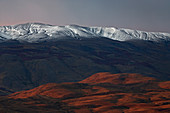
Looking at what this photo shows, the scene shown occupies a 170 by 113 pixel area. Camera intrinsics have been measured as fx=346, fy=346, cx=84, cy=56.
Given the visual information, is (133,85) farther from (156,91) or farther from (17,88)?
(17,88)

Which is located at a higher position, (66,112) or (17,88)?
(66,112)

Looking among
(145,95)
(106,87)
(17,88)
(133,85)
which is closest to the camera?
(145,95)

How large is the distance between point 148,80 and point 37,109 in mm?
73546

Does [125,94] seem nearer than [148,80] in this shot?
Yes

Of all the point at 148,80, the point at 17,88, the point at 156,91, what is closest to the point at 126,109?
the point at 156,91

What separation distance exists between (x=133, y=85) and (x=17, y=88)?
67.3 meters

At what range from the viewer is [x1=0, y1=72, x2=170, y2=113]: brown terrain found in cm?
10425

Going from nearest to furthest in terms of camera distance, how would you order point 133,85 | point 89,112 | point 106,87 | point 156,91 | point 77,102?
point 89,112 → point 77,102 → point 156,91 → point 106,87 → point 133,85

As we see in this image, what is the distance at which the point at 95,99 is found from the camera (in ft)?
395

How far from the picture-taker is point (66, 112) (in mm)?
103438

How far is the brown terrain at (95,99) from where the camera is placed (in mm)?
104250

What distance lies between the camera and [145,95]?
420 feet

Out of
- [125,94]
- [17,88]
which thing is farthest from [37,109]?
[17,88]

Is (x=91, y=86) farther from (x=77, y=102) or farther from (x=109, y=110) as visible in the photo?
(x=109, y=110)
